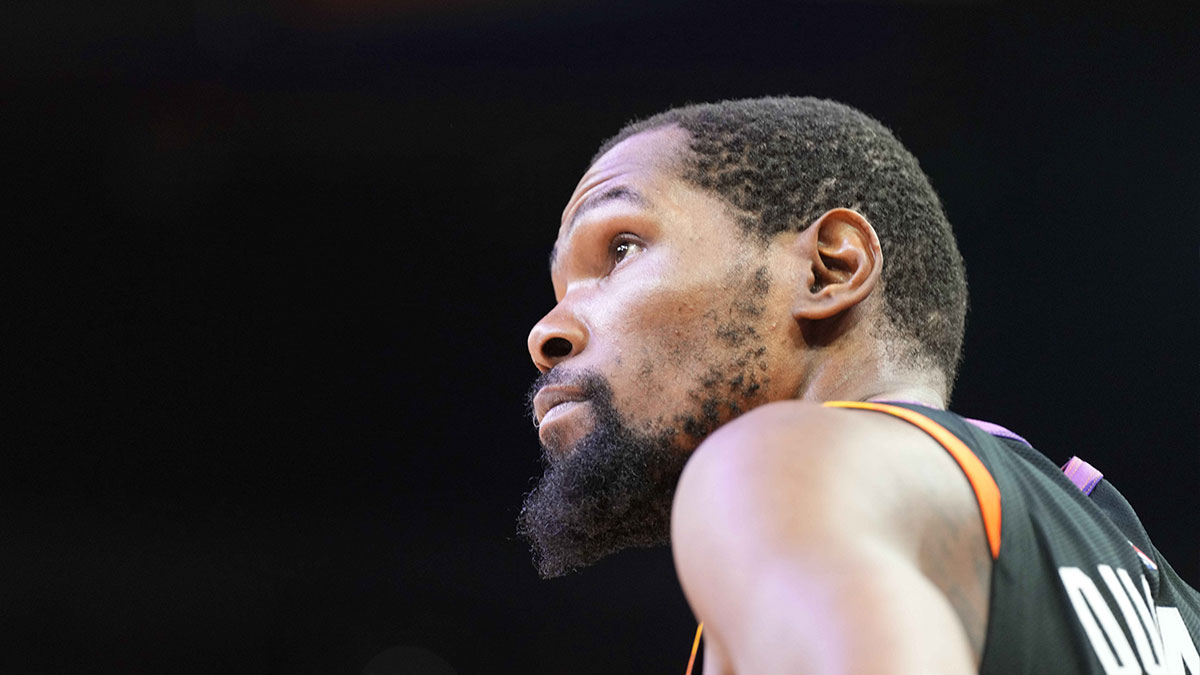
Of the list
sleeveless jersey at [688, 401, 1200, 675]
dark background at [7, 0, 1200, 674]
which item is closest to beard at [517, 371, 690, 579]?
sleeveless jersey at [688, 401, 1200, 675]

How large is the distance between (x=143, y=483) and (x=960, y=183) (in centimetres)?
217

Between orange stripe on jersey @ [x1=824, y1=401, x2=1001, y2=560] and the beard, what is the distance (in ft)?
1.11

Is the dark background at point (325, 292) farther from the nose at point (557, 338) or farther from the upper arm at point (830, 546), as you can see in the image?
the upper arm at point (830, 546)

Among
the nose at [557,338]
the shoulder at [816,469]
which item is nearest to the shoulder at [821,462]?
the shoulder at [816,469]

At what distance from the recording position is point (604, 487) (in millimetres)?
949

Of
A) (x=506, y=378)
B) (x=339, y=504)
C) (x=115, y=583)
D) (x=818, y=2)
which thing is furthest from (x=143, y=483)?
(x=818, y=2)

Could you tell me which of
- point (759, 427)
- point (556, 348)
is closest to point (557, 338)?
point (556, 348)

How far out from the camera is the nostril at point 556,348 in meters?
1.03

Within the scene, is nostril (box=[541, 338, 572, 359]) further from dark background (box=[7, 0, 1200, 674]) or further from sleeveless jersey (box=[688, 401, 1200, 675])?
dark background (box=[7, 0, 1200, 674])

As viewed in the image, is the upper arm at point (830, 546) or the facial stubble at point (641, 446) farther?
the facial stubble at point (641, 446)

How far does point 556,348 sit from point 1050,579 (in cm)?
55

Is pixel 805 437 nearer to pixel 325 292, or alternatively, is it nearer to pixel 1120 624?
pixel 1120 624

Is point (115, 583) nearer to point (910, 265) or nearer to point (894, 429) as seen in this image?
point (910, 265)

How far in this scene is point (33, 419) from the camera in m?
2.64
